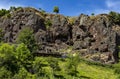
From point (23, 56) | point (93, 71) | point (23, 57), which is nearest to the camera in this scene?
point (23, 56)

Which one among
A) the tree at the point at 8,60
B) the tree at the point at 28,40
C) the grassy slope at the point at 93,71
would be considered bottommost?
the grassy slope at the point at 93,71

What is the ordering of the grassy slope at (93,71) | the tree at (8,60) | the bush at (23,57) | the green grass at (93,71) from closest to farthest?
the tree at (8,60) → the bush at (23,57) → the green grass at (93,71) → the grassy slope at (93,71)

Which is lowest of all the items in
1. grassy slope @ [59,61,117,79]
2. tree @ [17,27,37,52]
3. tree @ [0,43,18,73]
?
grassy slope @ [59,61,117,79]

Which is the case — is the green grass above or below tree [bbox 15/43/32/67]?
below

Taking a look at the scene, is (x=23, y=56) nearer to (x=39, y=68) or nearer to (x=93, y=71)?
(x=39, y=68)

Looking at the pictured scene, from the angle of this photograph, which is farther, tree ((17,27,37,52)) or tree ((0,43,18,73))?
tree ((17,27,37,52))

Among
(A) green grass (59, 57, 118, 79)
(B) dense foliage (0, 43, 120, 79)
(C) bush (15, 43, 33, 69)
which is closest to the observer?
(B) dense foliage (0, 43, 120, 79)

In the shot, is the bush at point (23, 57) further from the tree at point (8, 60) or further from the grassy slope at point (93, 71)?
the grassy slope at point (93, 71)

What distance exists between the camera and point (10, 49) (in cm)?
14312

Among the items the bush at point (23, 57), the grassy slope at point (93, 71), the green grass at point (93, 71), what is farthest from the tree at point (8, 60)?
the grassy slope at point (93, 71)

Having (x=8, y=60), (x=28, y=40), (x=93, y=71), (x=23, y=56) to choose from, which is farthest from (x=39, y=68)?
(x=28, y=40)

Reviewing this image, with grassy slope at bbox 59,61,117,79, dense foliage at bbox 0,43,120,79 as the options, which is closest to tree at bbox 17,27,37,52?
dense foliage at bbox 0,43,120,79

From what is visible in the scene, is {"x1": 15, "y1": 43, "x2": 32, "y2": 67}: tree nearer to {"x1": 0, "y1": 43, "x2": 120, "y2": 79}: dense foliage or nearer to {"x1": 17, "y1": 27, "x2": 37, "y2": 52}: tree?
{"x1": 0, "y1": 43, "x2": 120, "y2": 79}: dense foliage

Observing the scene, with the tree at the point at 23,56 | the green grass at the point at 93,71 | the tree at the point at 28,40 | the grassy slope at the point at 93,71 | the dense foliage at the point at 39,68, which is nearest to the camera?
the dense foliage at the point at 39,68
